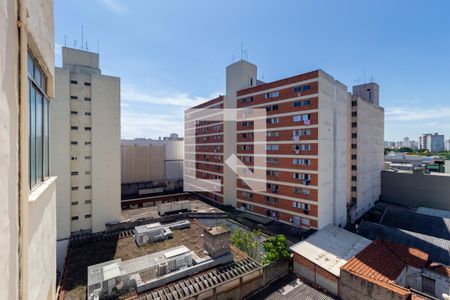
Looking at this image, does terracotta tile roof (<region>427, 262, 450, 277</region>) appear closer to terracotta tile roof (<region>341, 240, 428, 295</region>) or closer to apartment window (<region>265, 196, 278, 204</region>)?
terracotta tile roof (<region>341, 240, 428, 295</region>)

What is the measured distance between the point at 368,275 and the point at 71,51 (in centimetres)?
4207

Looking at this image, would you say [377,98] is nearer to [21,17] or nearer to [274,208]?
[274,208]

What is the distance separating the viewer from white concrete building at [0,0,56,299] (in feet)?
8.52

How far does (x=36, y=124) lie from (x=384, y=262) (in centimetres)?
2577

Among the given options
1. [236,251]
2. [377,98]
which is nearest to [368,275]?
[236,251]

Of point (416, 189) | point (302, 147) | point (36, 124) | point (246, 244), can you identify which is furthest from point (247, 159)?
point (416, 189)

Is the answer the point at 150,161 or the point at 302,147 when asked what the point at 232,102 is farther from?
the point at 150,161

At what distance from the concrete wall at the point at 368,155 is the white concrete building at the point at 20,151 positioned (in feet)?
132

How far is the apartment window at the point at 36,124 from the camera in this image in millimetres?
4125

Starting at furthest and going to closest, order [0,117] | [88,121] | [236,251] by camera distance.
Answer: [88,121] → [236,251] → [0,117]

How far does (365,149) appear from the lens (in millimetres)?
39906

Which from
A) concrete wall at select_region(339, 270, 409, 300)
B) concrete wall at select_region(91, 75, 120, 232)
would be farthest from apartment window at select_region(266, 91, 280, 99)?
concrete wall at select_region(339, 270, 409, 300)

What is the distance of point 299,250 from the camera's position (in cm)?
2095

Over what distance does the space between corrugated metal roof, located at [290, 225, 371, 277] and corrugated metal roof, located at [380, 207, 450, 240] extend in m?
12.2
